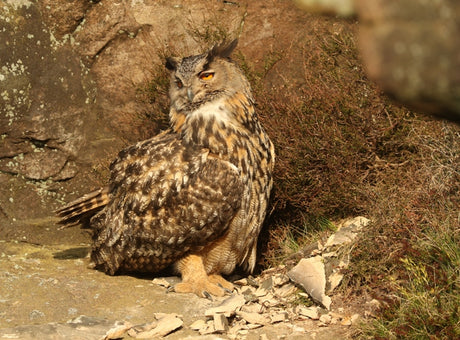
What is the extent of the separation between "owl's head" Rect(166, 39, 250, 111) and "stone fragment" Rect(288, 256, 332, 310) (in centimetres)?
149

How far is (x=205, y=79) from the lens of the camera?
468cm

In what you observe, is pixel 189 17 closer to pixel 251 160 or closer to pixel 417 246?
pixel 251 160

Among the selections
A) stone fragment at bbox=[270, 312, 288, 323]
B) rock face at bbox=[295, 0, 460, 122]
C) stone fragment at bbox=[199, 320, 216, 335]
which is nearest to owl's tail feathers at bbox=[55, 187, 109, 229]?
stone fragment at bbox=[199, 320, 216, 335]

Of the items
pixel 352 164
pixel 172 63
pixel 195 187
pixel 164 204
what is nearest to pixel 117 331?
pixel 164 204

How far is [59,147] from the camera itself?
6.30 m

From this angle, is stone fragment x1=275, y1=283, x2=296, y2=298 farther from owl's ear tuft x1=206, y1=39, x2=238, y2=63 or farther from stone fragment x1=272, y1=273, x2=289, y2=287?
owl's ear tuft x1=206, y1=39, x2=238, y2=63

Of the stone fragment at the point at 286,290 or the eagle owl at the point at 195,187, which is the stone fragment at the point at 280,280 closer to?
the stone fragment at the point at 286,290

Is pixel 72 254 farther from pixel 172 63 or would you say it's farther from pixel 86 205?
pixel 172 63

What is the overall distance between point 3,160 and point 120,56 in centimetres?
168

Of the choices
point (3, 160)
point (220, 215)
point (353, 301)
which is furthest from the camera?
point (3, 160)

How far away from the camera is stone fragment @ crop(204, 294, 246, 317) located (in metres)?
4.16

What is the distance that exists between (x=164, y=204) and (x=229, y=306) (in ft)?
3.07

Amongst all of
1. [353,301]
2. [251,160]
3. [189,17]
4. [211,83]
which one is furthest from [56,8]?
[353,301]

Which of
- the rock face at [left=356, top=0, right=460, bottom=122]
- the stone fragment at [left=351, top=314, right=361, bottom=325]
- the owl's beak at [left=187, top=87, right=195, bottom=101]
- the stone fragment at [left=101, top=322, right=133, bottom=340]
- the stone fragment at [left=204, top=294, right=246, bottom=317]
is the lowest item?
the stone fragment at [left=351, top=314, right=361, bottom=325]
